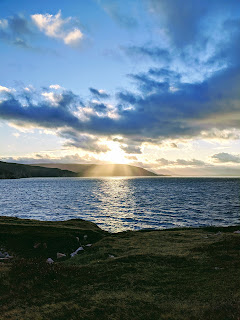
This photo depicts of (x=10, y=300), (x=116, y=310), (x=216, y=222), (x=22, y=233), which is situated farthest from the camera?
(x=216, y=222)

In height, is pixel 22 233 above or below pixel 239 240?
below

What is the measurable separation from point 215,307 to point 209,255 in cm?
1009

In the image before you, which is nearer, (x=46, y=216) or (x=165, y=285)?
(x=165, y=285)

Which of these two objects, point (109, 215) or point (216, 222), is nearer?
point (216, 222)

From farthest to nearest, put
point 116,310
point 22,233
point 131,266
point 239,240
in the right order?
point 22,233
point 239,240
point 131,266
point 116,310

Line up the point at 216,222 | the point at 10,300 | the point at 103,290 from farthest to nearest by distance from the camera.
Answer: the point at 216,222 → the point at 103,290 → the point at 10,300

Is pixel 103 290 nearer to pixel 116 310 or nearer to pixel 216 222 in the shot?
pixel 116 310

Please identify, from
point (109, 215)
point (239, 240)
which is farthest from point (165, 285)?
point (109, 215)

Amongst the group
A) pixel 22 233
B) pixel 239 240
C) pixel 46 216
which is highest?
pixel 239 240

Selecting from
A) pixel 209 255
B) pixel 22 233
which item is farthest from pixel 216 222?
pixel 22 233

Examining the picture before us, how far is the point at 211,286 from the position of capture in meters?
13.4

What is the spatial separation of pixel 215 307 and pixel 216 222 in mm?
44107

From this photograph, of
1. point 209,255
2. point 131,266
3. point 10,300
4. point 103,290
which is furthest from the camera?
point 209,255

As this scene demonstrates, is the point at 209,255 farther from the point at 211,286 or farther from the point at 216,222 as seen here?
the point at 216,222
